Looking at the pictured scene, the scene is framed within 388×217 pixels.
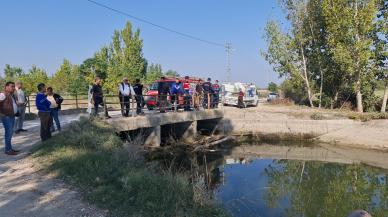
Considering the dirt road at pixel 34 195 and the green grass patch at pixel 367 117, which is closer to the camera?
the dirt road at pixel 34 195

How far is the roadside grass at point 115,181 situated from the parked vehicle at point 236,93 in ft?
63.8

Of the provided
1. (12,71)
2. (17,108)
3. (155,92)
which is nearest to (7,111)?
(17,108)

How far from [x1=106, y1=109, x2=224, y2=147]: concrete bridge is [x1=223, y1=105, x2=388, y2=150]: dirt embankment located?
1.43 metres

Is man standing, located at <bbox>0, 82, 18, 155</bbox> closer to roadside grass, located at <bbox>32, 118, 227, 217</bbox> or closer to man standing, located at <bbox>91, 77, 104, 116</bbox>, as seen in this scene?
roadside grass, located at <bbox>32, 118, 227, 217</bbox>

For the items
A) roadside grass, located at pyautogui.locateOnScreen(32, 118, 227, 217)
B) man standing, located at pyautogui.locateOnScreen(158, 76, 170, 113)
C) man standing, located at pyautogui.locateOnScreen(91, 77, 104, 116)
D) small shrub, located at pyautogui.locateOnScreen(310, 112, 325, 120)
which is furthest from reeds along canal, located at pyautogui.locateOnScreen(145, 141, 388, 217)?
man standing, located at pyautogui.locateOnScreen(91, 77, 104, 116)

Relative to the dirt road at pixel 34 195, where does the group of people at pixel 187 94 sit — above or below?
above

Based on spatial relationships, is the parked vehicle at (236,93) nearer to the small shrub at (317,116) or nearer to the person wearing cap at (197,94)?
the small shrub at (317,116)

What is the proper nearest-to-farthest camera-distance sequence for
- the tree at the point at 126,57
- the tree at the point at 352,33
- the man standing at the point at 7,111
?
1. the man standing at the point at 7,111
2. the tree at the point at 352,33
3. the tree at the point at 126,57

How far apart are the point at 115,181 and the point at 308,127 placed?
57.0 feet

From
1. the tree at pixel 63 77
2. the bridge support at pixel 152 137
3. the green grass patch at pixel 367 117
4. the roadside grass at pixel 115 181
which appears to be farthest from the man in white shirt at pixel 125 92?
the tree at pixel 63 77

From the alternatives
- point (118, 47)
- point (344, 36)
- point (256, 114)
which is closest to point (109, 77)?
point (118, 47)

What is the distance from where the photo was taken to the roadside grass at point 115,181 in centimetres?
608

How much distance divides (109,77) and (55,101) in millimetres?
35833

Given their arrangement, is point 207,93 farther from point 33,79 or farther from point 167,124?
point 33,79
